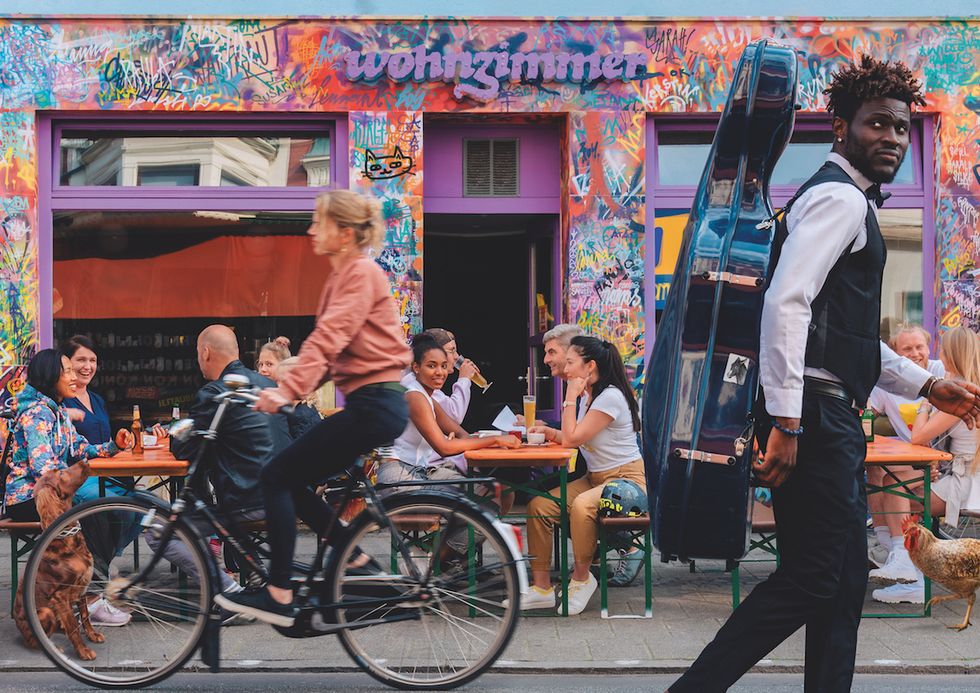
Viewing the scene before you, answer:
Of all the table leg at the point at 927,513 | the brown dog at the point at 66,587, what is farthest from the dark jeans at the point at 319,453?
the table leg at the point at 927,513

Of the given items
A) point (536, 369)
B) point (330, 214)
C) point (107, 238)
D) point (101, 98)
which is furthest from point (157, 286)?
point (330, 214)

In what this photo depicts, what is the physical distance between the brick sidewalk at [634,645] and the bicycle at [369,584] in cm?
57

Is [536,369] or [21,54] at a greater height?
[21,54]

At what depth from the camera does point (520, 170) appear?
34.0 ft

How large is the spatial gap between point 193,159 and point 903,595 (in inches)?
265

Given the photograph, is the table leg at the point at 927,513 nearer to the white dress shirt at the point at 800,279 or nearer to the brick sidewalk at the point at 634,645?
the brick sidewalk at the point at 634,645

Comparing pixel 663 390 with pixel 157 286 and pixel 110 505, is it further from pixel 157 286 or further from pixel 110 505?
pixel 157 286

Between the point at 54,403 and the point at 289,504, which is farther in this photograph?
the point at 54,403

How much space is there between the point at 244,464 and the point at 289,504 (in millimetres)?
1031

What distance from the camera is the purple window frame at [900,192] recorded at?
10.1 metres

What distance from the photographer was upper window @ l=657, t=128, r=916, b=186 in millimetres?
10250

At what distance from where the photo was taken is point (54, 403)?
5809 millimetres

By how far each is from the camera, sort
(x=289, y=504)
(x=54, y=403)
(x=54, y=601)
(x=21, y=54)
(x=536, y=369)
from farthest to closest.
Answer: (x=536, y=369)
(x=21, y=54)
(x=54, y=403)
(x=54, y=601)
(x=289, y=504)

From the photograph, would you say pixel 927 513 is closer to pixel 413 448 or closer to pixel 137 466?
pixel 413 448
